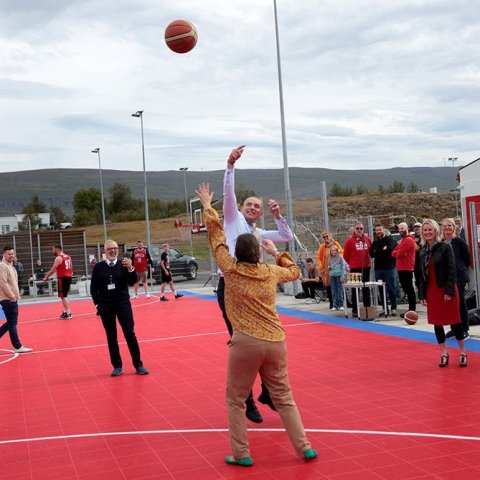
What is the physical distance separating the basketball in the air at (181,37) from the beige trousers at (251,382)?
6543 mm

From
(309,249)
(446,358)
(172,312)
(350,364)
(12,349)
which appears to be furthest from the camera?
(309,249)

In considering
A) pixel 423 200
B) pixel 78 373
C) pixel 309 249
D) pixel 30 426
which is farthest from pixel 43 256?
pixel 423 200

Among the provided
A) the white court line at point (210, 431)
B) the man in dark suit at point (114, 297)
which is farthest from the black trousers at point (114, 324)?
the white court line at point (210, 431)

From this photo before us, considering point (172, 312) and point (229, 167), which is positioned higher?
point (229, 167)

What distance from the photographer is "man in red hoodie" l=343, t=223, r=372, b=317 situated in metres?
14.3

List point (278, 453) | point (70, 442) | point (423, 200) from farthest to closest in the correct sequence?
point (423, 200) < point (70, 442) < point (278, 453)

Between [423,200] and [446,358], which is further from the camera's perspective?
[423,200]

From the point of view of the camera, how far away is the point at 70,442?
6398 mm

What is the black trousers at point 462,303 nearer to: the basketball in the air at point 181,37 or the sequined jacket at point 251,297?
the sequined jacket at point 251,297

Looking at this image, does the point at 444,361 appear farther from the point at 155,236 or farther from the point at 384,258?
the point at 155,236

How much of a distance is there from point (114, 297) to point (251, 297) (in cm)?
448

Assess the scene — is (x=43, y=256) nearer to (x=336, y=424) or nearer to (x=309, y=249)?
(x=309, y=249)

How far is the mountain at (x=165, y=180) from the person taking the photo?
13275 centimetres

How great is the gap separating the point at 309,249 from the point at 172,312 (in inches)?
193
